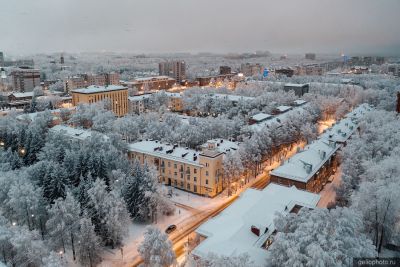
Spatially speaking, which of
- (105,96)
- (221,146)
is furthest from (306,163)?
(105,96)

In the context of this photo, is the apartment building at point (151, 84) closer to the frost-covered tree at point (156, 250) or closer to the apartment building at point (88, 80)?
the apartment building at point (88, 80)

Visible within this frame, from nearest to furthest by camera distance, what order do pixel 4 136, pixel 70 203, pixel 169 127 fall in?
pixel 70 203 → pixel 4 136 → pixel 169 127

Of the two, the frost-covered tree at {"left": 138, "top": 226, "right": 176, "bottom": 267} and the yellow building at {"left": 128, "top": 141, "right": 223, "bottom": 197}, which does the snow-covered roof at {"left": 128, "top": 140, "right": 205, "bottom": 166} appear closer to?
the yellow building at {"left": 128, "top": 141, "right": 223, "bottom": 197}

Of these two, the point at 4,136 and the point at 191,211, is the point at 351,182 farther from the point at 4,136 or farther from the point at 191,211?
the point at 4,136

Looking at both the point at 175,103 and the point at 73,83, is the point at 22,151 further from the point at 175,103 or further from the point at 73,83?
the point at 73,83

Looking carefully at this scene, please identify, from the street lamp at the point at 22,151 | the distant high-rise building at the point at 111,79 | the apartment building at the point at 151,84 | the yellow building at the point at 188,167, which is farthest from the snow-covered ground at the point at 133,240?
the distant high-rise building at the point at 111,79

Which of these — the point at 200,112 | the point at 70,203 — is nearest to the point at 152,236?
the point at 70,203

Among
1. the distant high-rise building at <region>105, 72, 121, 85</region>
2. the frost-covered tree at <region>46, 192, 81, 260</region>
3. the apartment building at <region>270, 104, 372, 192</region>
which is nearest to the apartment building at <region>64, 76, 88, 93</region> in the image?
the distant high-rise building at <region>105, 72, 121, 85</region>
